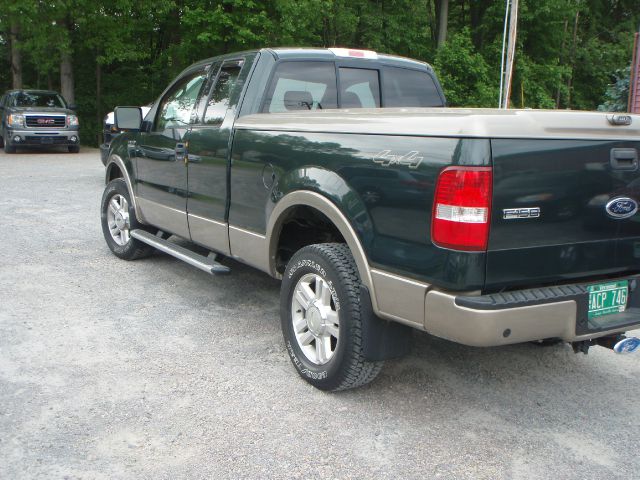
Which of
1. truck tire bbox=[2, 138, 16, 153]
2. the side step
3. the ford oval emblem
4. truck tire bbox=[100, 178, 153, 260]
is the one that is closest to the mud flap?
the ford oval emblem

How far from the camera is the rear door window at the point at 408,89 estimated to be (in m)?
5.07

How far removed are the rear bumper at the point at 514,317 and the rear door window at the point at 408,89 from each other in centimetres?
246

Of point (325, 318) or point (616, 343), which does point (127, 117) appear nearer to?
point (325, 318)

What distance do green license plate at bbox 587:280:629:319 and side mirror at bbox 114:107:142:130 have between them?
13.7 feet

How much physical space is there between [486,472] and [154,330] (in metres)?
2.61

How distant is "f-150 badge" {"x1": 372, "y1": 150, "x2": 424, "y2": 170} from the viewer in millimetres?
2979

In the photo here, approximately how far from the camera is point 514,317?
2881mm

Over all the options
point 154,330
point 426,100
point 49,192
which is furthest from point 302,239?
point 49,192

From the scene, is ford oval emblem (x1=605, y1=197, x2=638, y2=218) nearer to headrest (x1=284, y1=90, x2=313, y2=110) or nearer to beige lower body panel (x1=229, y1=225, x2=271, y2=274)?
beige lower body panel (x1=229, y1=225, x2=271, y2=274)

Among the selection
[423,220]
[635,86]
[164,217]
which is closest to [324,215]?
[423,220]

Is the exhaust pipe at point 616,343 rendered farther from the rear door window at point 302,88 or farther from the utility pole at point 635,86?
the utility pole at point 635,86

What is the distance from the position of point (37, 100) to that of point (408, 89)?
16914 millimetres

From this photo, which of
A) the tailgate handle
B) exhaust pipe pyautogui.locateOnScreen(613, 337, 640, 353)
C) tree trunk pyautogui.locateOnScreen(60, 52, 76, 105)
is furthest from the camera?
tree trunk pyautogui.locateOnScreen(60, 52, 76, 105)

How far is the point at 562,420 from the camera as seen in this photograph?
3453mm
